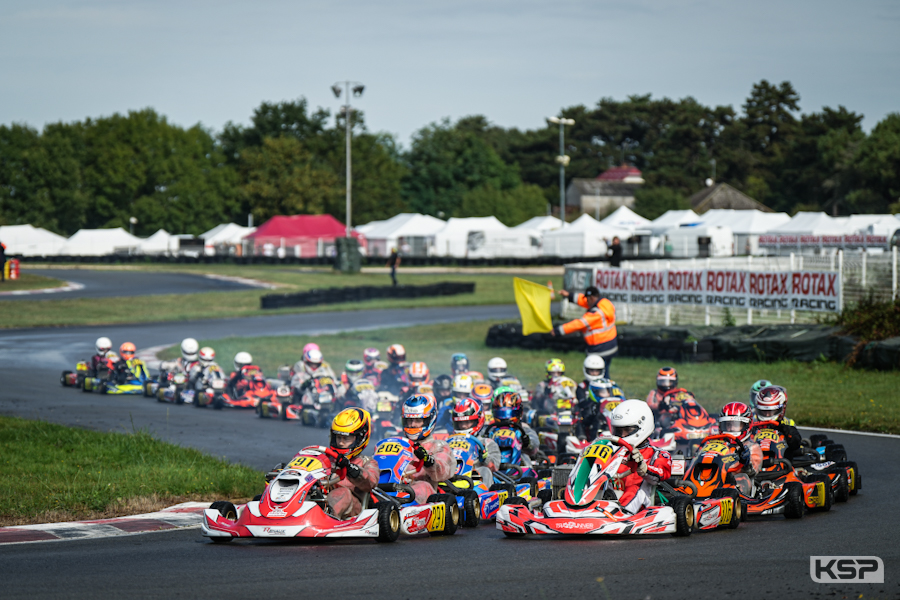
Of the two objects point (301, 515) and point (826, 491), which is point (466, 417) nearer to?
point (301, 515)

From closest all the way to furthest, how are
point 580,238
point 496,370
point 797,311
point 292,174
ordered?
point 496,370 → point 797,311 → point 580,238 → point 292,174

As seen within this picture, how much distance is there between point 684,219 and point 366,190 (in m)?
38.3

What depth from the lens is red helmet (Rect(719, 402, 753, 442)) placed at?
9.23 meters

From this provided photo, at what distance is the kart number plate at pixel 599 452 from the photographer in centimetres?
778

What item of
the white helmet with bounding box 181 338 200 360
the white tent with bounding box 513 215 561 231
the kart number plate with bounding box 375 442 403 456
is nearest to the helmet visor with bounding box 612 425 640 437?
the kart number plate with bounding box 375 442 403 456

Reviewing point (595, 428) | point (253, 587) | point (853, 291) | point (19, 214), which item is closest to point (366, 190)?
point (19, 214)

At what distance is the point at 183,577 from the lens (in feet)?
20.8

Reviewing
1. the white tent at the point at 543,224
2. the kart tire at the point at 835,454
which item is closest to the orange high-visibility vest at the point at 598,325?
the kart tire at the point at 835,454

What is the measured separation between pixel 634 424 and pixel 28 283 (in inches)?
→ 1629

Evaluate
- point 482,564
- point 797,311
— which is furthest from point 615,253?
point 482,564

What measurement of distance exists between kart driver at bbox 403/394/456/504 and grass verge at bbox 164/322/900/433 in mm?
7510

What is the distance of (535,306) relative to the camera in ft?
57.1

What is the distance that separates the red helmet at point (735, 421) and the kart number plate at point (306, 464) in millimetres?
3703

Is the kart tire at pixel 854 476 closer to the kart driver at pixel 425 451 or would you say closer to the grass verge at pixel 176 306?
the kart driver at pixel 425 451
